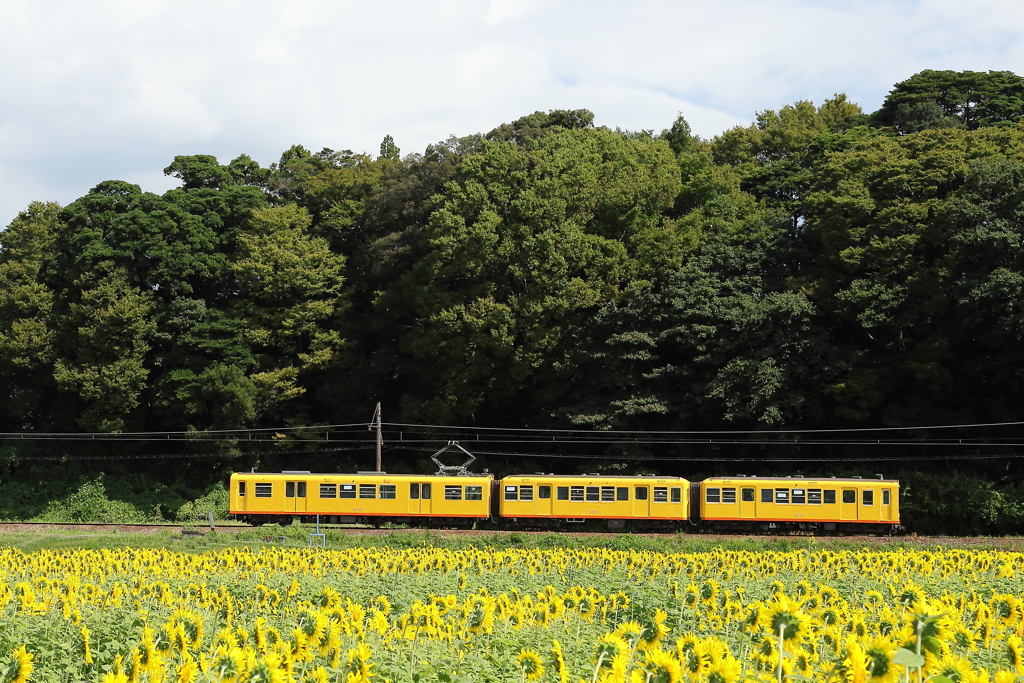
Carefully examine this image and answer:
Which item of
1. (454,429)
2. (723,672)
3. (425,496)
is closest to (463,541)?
(425,496)

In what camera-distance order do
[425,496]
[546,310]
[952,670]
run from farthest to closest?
[546,310] → [425,496] → [952,670]

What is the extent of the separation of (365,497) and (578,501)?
6509mm

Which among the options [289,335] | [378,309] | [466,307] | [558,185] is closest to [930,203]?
[558,185]

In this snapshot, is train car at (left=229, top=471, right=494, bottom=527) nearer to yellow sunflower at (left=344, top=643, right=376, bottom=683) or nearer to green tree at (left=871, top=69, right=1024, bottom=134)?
yellow sunflower at (left=344, top=643, right=376, bottom=683)

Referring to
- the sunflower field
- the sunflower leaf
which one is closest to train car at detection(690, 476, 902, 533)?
the sunflower field

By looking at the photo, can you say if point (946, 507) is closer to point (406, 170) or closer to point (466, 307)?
point (466, 307)

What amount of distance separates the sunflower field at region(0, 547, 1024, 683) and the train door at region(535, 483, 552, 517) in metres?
11.9

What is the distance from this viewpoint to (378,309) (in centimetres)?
4166

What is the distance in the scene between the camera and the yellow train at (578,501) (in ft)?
96.2

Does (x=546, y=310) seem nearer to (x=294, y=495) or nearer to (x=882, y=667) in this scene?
(x=294, y=495)

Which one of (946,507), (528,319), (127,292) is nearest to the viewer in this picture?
(946,507)

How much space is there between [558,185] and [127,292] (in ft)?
57.0

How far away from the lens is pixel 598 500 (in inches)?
1205

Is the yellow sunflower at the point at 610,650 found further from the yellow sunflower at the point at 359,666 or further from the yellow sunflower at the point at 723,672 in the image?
the yellow sunflower at the point at 359,666
